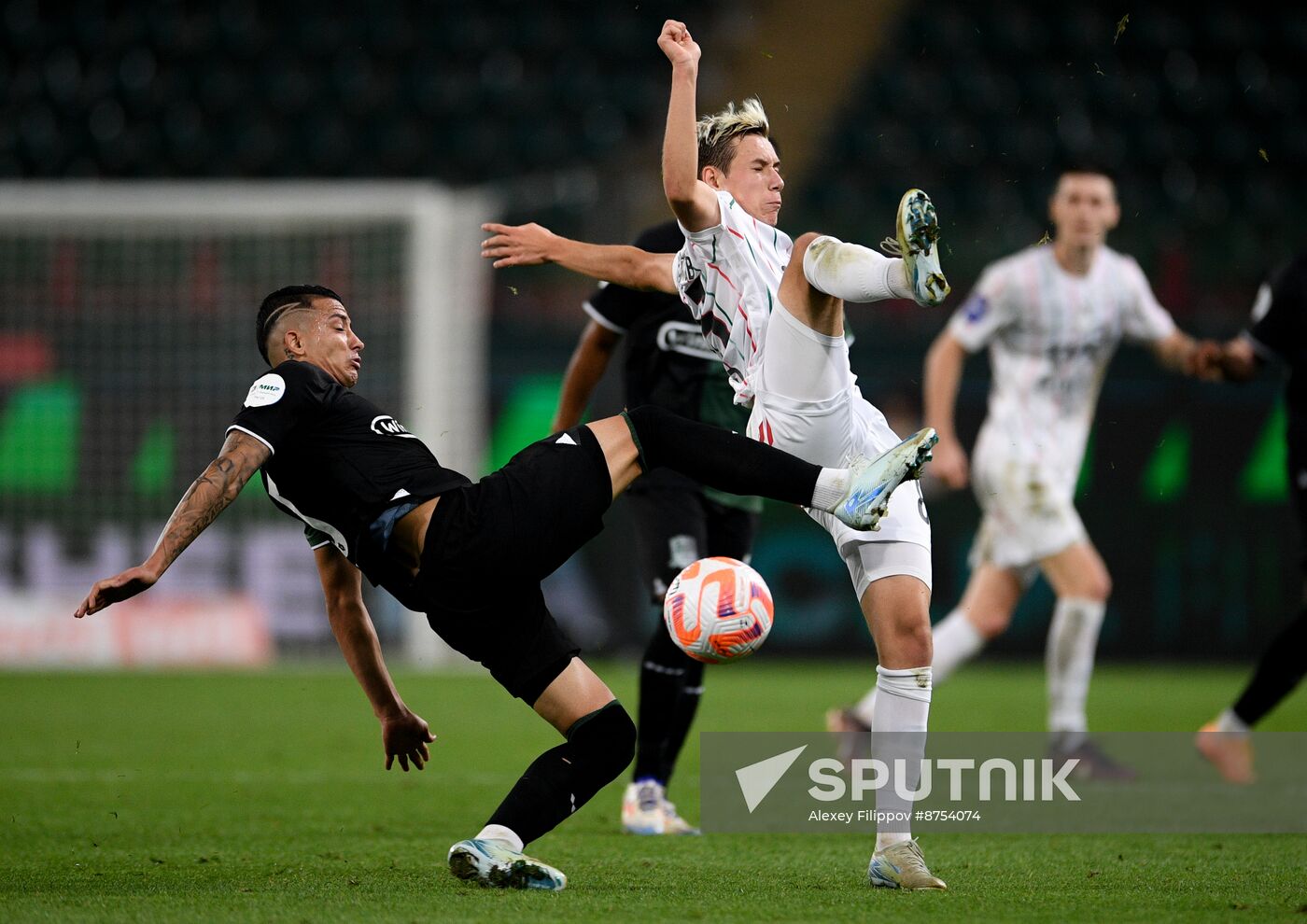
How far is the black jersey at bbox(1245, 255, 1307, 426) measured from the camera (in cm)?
658

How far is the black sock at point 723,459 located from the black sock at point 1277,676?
3.17 metres

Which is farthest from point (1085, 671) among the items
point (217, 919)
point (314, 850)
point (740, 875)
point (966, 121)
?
point (966, 121)

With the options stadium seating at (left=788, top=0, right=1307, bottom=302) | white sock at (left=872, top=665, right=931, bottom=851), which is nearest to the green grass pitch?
white sock at (left=872, top=665, right=931, bottom=851)

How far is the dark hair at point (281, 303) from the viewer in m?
4.38

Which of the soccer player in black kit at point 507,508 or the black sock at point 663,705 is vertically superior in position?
the soccer player in black kit at point 507,508

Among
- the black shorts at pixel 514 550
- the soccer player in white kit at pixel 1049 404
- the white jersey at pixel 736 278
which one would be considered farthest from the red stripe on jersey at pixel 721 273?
the soccer player in white kit at pixel 1049 404

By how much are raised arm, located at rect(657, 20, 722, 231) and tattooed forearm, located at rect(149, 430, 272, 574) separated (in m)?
1.21

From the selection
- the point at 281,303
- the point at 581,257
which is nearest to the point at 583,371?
the point at 581,257

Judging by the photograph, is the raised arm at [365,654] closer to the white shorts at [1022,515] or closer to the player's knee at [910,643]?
the player's knee at [910,643]

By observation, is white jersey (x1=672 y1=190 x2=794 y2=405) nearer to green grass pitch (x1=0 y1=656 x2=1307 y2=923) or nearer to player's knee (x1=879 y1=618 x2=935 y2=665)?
player's knee (x1=879 y1=618 x2=935 y2=665)

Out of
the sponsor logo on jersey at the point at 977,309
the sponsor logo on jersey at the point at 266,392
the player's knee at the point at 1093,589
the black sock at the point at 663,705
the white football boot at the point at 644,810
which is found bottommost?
the white football boot at the point at 644,810

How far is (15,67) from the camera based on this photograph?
15.6 meters

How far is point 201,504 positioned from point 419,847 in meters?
1.51

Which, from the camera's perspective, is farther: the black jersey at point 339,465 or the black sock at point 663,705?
the black sock at point 663,705
